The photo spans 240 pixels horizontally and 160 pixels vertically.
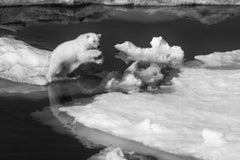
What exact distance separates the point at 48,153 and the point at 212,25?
11.5 meters

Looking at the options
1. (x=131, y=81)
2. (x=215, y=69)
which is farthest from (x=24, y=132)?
(x=215, y=69)

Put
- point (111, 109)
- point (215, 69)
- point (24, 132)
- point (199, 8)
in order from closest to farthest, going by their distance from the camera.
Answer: point (24, 132)
point (111, 109)
point (215, 69)
point (199, 8)

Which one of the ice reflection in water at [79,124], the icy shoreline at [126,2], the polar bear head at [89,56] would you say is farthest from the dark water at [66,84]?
the icy shoreline at [126,2]

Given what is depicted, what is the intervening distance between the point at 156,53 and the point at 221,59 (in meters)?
1.99

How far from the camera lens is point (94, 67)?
1306 centimetres

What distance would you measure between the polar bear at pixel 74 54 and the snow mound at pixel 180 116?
1.53 metres

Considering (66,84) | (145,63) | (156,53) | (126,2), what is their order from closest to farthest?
(66,84), (145,63), (156,53), (126,2)

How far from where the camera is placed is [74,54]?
41.4 feet

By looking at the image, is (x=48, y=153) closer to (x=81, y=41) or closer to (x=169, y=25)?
(x=81, y=41)

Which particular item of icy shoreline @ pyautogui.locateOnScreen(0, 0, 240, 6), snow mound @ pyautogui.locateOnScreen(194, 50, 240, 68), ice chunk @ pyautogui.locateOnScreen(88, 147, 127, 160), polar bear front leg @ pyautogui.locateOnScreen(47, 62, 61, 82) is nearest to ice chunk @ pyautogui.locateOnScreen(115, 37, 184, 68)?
snow mound @ pyautogui.locateOnScreen(194, 50, 240, 68)

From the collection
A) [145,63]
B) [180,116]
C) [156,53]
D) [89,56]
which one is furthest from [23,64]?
[180,116]

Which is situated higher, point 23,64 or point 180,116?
point 23,64

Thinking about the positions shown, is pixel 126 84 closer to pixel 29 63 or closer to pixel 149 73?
pixel 149 73

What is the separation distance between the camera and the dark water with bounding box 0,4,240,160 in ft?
30.3
